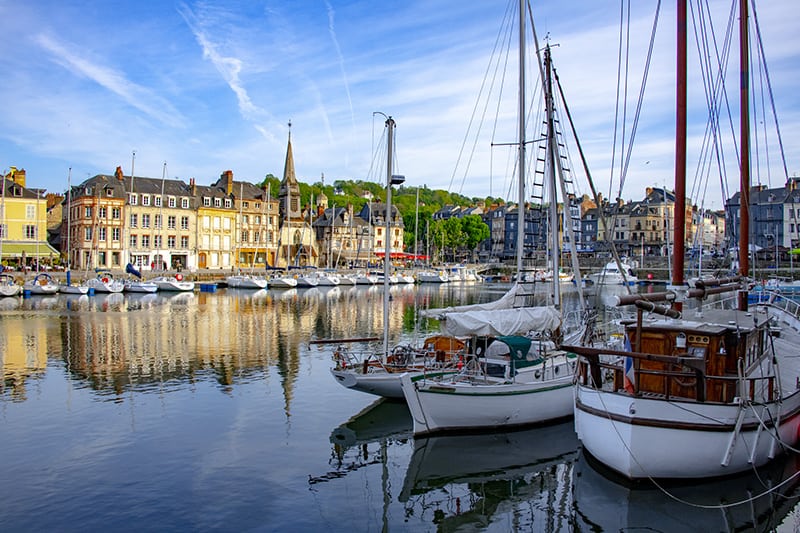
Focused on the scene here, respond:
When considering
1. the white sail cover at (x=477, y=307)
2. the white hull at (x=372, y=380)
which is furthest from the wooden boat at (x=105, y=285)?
the white sail cover at (x=477, y=307)

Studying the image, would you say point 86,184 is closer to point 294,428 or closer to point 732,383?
point 294,428

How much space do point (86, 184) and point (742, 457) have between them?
95.1 metres

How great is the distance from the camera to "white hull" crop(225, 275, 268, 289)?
8162cm

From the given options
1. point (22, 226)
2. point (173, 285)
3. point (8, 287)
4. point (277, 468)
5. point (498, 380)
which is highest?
point (22, 226)

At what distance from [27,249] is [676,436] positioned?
284 feet

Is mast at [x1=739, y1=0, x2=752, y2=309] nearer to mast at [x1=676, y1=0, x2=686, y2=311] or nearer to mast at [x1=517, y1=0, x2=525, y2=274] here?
mast at [x1=676, y1=0, x2=686, y2=311]

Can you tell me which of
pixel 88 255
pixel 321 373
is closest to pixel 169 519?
pixel 321 373

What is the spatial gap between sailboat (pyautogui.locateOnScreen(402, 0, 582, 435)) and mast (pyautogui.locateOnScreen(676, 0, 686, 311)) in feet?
15.3

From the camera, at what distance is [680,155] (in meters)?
17.8

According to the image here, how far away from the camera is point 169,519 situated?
1320 cm

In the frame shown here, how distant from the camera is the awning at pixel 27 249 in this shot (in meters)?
79.8

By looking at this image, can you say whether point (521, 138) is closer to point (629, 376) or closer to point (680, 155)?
point (680, 155)

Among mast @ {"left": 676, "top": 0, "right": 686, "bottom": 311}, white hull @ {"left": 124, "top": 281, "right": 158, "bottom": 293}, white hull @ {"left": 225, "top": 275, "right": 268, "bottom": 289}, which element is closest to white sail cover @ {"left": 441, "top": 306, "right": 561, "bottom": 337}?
mast @ {"left": 676, "top": 0, "right": 686, "bottom": 311}

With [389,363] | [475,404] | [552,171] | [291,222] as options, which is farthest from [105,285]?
[475,404]
